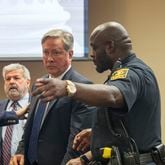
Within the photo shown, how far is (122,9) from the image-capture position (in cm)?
347

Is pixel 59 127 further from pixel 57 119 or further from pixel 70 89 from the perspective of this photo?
pixel 70 89

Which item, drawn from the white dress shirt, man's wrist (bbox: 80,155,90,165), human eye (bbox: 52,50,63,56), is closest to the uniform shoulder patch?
man's wrist (bbox: 80,155,90,165)

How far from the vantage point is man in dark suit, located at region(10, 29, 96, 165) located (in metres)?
2.25

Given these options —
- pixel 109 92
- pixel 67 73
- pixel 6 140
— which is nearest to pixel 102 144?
pixel 109 92

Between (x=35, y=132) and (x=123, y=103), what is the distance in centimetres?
96

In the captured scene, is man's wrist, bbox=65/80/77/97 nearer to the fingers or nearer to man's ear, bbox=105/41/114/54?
man's ear, bbox=105/41/114/54

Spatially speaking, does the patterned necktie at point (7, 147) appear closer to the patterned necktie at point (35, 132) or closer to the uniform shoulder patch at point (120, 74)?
the patterned necktie at point (35, 132)

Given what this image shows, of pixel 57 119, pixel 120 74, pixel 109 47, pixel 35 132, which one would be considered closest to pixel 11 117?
pixel 35 132

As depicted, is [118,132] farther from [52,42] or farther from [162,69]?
[162,69]

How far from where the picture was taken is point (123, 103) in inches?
61.6

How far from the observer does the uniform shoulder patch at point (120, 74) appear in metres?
1.62

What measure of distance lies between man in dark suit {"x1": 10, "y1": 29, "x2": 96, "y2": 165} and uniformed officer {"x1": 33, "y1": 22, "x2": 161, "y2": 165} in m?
0.38

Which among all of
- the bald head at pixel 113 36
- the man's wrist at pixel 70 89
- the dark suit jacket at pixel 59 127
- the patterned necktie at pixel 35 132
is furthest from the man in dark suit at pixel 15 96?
the man's wrist at pixel 70 89

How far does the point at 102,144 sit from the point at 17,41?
185 cm
